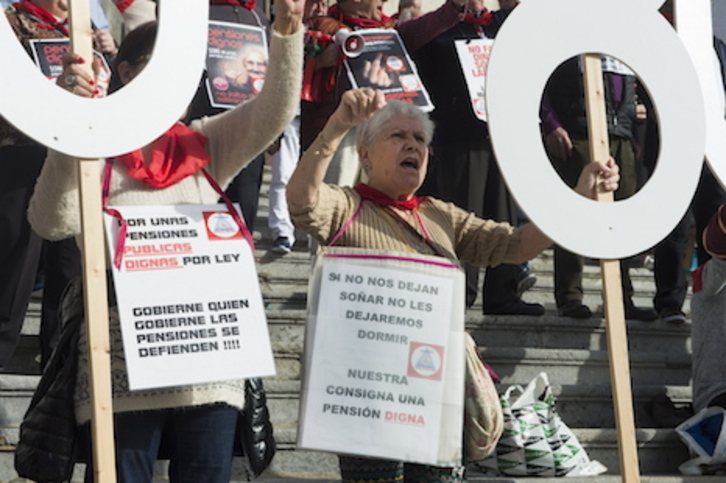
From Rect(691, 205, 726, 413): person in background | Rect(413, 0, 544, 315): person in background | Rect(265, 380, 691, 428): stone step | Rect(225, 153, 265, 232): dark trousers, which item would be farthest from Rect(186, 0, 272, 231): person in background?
Rect(691, 205, 726, 413): person in background

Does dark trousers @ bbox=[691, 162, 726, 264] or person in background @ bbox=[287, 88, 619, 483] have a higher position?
person in background @ bbox=[287, 88, 619, 483]

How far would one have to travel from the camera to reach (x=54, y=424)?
324 centimetres

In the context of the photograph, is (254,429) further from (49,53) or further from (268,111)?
(49,53)

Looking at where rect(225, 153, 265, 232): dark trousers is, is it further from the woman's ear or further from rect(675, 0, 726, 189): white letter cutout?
rect(675, 0, 726, 189): white letter cutout

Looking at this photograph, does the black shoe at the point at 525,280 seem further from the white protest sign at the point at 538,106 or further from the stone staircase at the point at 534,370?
the white protest sign at the point at 538,106

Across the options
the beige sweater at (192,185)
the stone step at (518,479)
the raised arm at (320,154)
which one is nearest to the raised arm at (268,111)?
the beige sweater at (192,185)

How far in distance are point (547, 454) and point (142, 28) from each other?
204 cm

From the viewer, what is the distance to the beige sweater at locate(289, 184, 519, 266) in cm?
362

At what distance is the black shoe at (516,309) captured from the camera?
5852mm

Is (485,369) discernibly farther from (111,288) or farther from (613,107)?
(613,107)

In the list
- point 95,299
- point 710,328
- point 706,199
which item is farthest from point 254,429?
point 706,199

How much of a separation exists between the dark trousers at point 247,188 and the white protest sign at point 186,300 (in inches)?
81.1

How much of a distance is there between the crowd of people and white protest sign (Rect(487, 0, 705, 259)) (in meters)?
0.15

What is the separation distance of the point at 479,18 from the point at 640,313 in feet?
5.32
